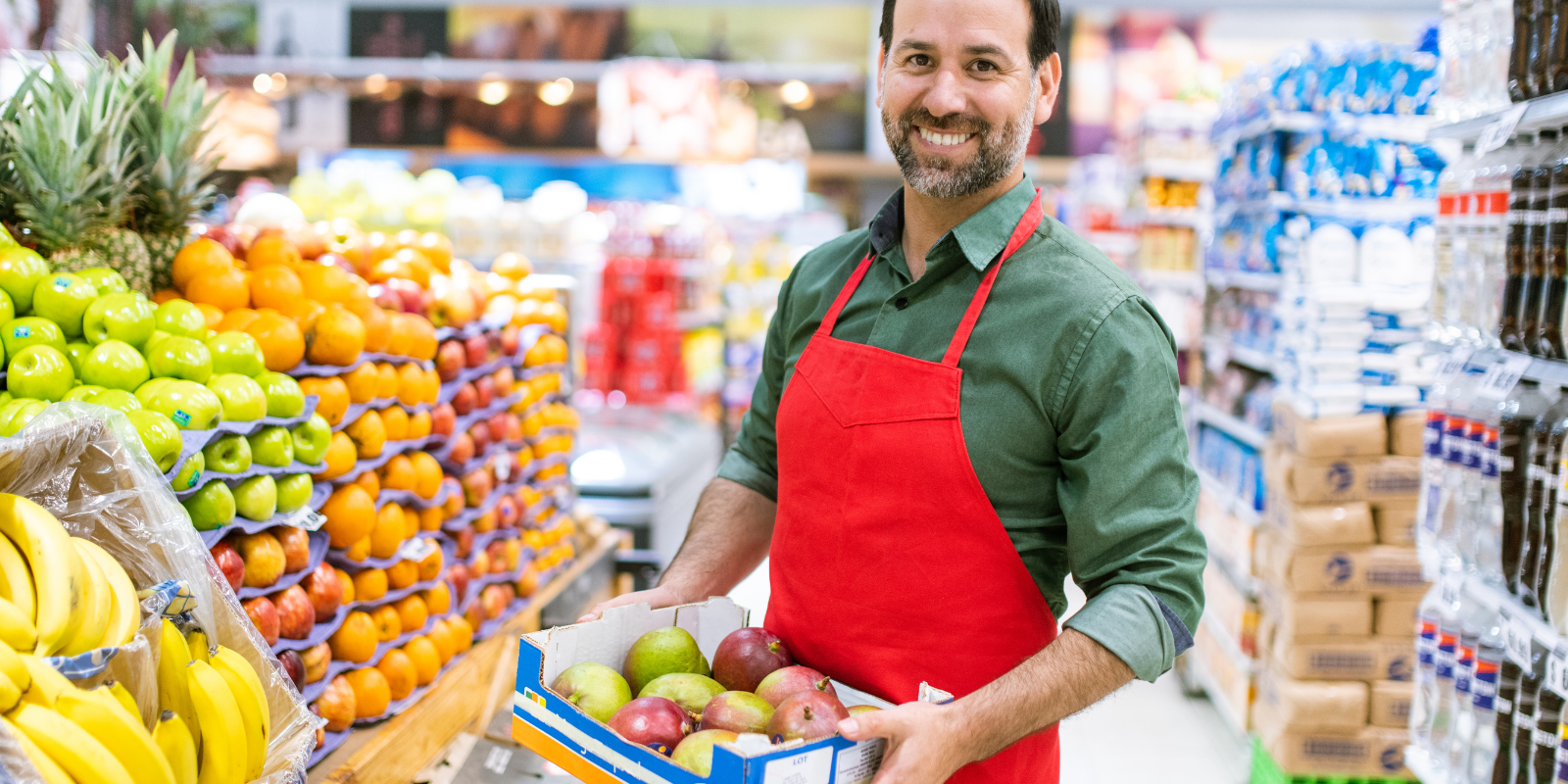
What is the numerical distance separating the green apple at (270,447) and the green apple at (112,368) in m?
0.22

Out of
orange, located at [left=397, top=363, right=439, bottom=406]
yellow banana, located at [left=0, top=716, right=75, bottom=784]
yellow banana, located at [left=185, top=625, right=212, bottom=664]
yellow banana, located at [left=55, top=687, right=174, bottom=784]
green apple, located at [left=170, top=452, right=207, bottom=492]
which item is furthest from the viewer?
orange, located at [left=397, top=363, right=439, bottom=406]

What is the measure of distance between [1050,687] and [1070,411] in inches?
14.4

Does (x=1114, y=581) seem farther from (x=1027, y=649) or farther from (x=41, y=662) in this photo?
(x=41, y=662)

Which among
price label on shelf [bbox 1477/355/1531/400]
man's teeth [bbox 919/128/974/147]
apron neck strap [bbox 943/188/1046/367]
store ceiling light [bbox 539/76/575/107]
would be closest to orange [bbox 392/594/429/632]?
→ apron neck strap [bbox 943/188/1046/367]

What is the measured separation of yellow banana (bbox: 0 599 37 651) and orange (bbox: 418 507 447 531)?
1.51 metres

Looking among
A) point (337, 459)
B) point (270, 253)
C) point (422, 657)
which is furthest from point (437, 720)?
point (270, 253)

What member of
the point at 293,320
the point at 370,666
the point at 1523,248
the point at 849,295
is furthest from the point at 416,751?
the point at 1523,248

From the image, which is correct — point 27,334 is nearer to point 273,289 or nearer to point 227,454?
point 227,454

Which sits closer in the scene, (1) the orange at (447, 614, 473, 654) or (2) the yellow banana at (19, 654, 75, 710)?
(2) the yellow banana at (19, 654, 75, 710)

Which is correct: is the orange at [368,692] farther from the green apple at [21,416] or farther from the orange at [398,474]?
the green apple at [21,416]

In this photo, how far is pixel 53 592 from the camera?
4.12 feet

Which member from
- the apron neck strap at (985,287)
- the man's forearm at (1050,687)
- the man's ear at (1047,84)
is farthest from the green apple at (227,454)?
the man's ear at (1047,84)

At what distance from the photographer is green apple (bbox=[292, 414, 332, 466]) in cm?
218

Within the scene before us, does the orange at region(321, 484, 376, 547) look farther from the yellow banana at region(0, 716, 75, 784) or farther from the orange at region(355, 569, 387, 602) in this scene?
the yellow banana at region(0, 716, 75, 784)
